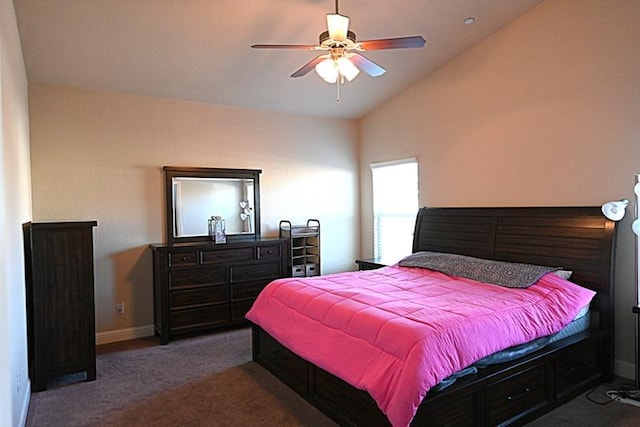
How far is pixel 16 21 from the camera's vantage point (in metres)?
3.16

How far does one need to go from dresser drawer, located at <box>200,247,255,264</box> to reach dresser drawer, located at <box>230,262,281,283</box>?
0.10m

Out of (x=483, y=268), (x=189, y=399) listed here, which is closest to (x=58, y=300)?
(x=189, y=399)

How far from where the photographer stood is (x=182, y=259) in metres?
4.47

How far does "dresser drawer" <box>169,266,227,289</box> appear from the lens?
14.5 feet

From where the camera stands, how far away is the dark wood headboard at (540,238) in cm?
335

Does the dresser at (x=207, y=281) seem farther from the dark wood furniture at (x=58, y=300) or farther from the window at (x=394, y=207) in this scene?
the window at (x=394, y=207)

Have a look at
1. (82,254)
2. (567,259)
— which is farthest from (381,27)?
(82,254)

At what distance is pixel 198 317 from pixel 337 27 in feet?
11.1

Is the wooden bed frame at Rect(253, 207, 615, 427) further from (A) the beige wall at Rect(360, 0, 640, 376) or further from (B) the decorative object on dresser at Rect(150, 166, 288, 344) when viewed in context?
(B) the decorative object on dresser at Rect(150, 166, 288, 344)

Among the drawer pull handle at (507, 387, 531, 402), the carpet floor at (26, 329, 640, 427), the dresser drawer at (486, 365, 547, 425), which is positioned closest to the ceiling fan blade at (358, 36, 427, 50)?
the dresser drawer at (486, 365, 547, 425)

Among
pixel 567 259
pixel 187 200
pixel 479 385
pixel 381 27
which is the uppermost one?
pixel 381 27

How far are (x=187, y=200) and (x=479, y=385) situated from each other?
12.3ft

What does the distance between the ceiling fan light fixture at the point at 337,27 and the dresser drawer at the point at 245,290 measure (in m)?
3.11

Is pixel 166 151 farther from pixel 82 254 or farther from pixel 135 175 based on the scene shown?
pixel 82 254
